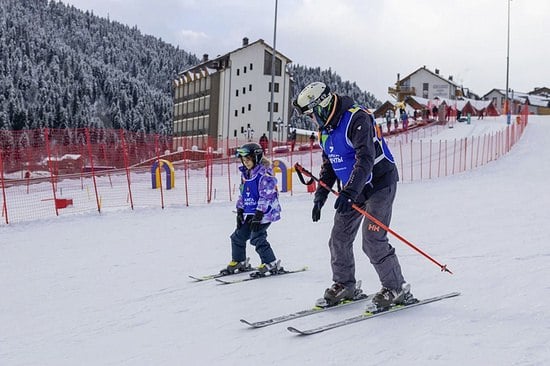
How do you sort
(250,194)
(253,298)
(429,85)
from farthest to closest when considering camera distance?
(429,85) < (250,194) < (253,298)

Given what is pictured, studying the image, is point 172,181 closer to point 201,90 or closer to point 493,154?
point 493,154

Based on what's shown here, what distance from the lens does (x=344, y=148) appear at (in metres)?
4.54

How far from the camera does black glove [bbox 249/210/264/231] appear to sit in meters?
6.37

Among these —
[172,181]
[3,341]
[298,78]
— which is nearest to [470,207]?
[3,341]

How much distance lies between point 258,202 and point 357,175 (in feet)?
7.57

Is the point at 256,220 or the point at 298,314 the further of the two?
the point at 256,220

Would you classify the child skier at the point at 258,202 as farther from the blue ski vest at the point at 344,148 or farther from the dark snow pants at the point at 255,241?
the blue ski vest at the point at 344,148

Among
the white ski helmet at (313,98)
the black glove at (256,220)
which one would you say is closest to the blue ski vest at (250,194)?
the black glove at (256,220)

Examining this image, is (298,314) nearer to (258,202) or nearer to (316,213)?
(316,213)

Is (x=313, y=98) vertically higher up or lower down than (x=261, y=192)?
higher up

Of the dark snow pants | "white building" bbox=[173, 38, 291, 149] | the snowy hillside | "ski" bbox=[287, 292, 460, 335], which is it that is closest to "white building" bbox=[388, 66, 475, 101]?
"white building" bbox=[173, 38, 291, 149]

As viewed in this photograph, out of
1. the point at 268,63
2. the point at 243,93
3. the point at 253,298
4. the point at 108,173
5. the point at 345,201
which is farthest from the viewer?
the point at 243,93

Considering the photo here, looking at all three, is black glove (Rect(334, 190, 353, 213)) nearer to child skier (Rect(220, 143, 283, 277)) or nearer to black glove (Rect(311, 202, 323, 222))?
black glove (Rect(311, 202, 323, 222))

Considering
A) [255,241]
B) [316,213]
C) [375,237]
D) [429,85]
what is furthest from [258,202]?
[429,85]
